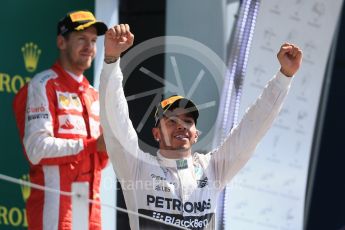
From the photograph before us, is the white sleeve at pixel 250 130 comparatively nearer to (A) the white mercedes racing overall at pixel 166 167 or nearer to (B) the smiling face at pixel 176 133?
(A) the white mercedes racing overall at pixel 166 167

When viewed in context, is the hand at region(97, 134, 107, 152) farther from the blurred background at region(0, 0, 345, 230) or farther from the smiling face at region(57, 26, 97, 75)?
the blurred background at region(0, 0, 345, 230)

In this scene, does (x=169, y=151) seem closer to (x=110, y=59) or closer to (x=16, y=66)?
→ (x=110, y=59)

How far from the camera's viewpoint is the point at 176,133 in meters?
3.65

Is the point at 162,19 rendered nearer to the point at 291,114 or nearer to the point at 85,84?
the point at 291,114

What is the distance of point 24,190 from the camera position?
17.5ft

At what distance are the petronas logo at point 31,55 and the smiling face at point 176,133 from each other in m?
1.81

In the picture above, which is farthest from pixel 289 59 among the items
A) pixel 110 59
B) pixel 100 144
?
pixel 100 144

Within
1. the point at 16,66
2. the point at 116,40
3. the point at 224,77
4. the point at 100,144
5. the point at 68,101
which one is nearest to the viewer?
the point at 116,40

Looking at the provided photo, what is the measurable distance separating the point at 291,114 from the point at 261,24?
0.61 meters

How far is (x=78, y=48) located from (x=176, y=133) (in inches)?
45.2

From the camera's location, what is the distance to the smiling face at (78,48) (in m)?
4.64

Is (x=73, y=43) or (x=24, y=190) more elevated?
(x=73, y=43)

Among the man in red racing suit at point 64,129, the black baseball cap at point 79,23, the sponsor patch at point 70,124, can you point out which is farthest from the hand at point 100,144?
the black baseball cap at point 79,23

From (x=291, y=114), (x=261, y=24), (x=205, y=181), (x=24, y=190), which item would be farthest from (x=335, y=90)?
(x=205, y=181)
